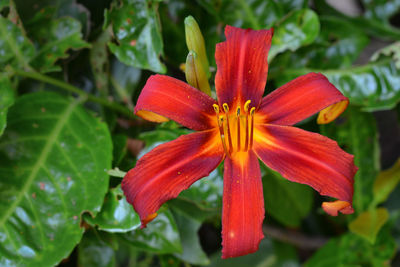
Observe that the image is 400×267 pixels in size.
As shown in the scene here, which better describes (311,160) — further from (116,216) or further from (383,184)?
(383,184)

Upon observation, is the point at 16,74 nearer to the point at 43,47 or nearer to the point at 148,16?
the point at 43,47

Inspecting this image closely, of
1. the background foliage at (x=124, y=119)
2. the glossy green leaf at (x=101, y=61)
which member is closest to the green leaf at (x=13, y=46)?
the background foliage at (x=124, y=119)

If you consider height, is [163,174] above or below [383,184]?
above

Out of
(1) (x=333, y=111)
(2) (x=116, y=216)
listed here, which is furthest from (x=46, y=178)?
(1) (x=333, y=111)

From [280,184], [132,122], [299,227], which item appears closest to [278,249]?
[299,227]

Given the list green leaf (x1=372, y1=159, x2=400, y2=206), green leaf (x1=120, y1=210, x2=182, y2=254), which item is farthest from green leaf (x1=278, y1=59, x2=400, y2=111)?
green leaf (x1=120, y1=210, x2=182, y2=254)

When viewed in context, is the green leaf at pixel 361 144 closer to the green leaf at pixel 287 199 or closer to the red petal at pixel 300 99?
the green leaf at pixel 287 199
